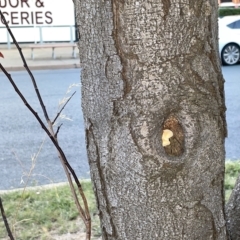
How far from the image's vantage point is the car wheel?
47.4 feet

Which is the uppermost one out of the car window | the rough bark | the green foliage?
the rough bark

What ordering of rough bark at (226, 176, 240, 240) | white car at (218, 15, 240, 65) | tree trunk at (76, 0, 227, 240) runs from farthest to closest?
white car at (218, 15, 240, 65)
rough bark at (226, 176, 240, 240)
tree trunk at (76, 0, 227, 240)

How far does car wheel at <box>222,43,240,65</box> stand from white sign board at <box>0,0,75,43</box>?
19.7ft

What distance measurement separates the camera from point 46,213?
3.87 meters

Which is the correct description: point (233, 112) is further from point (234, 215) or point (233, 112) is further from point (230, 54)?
point (234, 215)

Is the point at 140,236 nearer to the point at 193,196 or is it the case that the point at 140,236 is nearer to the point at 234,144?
the point at 193,196

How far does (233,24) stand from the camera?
48.8 feet

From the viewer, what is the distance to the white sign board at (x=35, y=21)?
18547 millimetres

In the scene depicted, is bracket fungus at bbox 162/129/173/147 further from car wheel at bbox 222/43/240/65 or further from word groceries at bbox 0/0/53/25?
word groceries at bbox 0/0/53/25

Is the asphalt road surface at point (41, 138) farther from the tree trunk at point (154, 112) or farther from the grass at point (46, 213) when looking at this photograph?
the tree trunk at point (154, 112)

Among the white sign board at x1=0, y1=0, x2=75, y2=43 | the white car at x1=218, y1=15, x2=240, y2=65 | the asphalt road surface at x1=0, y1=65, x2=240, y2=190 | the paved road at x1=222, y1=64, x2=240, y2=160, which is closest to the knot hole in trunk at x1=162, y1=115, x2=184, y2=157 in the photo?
the asphalt road surface at x1=0, y1=65, x2=240, y2=190

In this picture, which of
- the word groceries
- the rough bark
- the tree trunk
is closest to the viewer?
the tree trunk

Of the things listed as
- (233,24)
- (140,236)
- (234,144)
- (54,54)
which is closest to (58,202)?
(140,236)

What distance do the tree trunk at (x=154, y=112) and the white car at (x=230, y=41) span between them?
1327 cm
